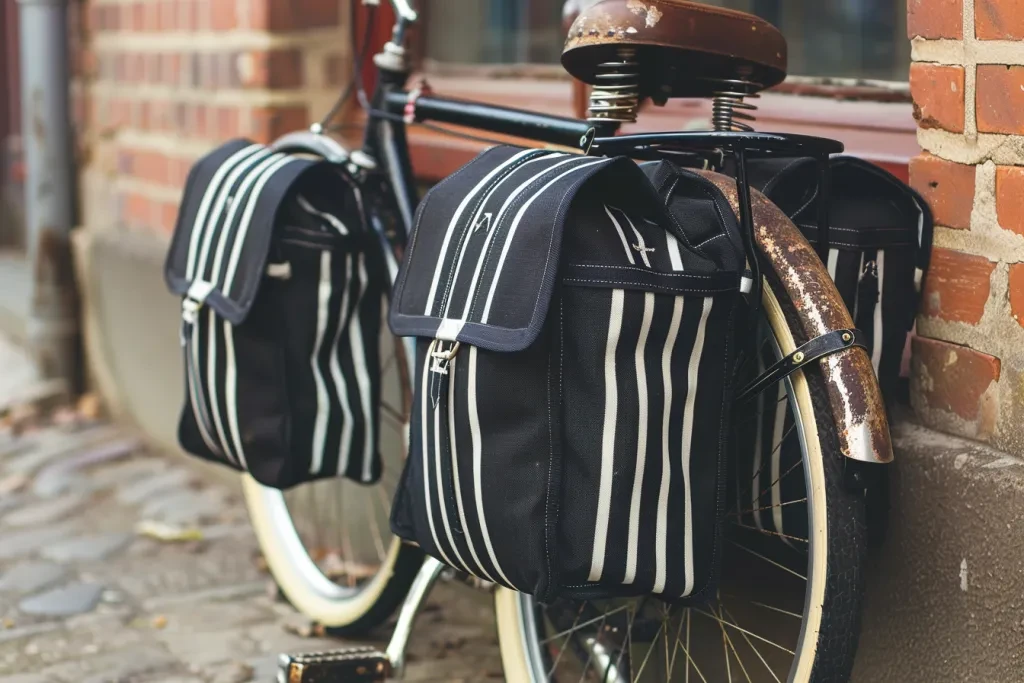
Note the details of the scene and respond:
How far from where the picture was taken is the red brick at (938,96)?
1.90 meters

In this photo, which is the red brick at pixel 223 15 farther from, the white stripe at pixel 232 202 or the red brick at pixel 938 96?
the red brick at pixel 938 96

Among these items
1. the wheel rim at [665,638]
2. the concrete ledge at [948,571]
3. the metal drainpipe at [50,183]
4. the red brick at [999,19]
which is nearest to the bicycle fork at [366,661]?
the wheel rim at [665,638]

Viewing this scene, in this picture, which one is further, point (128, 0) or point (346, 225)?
point (128, 0)

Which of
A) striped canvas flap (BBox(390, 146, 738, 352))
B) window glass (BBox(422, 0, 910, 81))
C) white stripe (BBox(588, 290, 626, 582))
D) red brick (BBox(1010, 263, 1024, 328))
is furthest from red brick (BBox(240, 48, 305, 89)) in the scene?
red brick (BBox(1010, 263, 1024, 328))

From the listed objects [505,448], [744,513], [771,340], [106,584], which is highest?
[771,340]

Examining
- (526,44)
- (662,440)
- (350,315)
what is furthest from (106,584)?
(662,440)

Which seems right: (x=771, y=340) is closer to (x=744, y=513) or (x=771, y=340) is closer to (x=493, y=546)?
(x=744, y=513)

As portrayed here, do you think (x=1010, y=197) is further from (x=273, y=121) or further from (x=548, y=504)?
(x=273, y=121)

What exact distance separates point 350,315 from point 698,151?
81cm

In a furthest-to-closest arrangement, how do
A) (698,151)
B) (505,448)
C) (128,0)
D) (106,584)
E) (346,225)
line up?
(128,0) → (106,584) → (346,225) → (698,151) → (505,448)

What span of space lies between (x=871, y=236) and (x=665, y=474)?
1.50 ft

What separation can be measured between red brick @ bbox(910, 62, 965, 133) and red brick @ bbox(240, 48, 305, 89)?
76.3 inches

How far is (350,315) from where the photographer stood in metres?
2.54

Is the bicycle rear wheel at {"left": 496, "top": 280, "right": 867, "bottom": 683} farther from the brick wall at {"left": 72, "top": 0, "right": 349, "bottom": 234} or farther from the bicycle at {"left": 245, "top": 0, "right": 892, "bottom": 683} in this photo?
the brick wall at {"left": 72, "top": 0, "right": 349, "bottom": 234}
